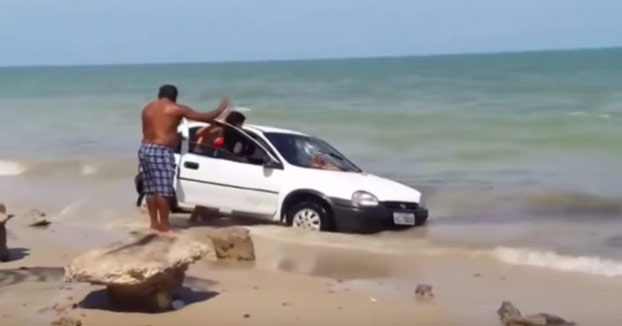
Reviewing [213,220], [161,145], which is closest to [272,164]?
[213,220]

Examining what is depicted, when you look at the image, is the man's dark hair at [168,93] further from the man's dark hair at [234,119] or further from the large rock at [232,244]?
the man's dark hair at [234,119]

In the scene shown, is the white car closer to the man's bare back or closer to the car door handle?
the car door handle

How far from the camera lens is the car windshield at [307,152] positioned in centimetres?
1357

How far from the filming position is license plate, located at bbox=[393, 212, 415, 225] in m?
13.1

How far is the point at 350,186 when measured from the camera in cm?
1298

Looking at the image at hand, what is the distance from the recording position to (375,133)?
31016mm

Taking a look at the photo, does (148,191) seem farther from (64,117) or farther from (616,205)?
(64,117)

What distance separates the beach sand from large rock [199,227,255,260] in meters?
0.15

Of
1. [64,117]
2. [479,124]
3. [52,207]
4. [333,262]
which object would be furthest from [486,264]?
[64,117]

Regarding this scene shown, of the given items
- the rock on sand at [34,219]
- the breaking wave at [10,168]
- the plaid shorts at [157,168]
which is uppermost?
the breaking wave at [10,168]

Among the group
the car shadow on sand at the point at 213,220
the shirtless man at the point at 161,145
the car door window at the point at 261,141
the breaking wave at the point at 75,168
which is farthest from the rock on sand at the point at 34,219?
the breaking wave at the point at 75,168

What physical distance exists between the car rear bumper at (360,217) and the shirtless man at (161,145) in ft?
9.25

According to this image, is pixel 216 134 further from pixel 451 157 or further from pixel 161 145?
pixel 451 157

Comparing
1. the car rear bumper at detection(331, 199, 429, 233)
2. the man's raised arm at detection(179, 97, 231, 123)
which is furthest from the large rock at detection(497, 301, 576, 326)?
the car rear bumper at detection(331, 199, 429, 233)
